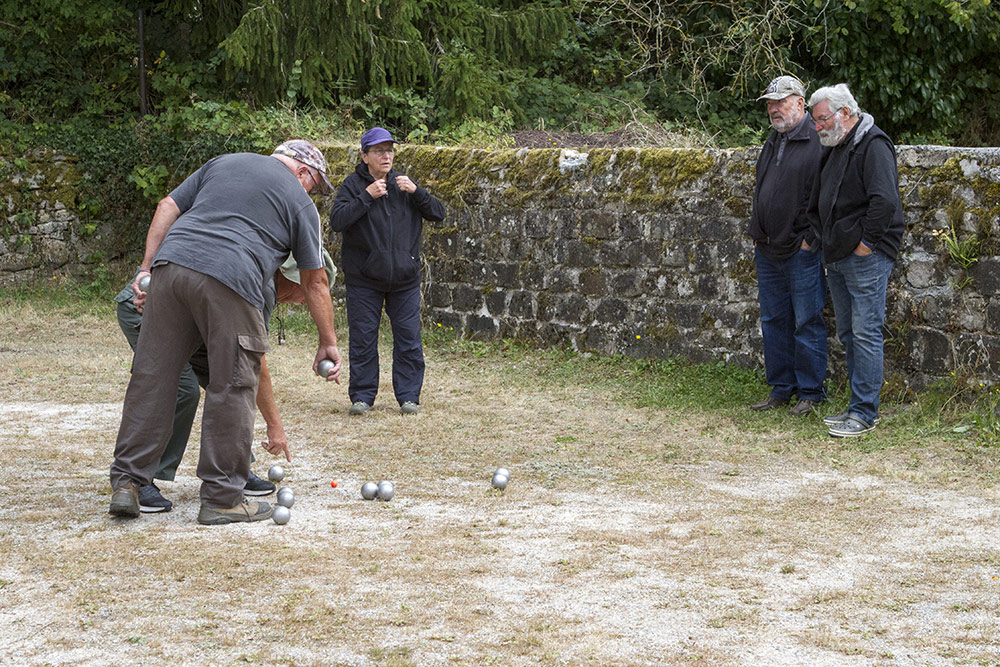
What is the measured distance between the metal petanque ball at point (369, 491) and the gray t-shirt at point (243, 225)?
101cm

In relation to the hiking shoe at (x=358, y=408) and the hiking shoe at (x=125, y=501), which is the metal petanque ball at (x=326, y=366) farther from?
the hiking shoe at (x=358, y=408)

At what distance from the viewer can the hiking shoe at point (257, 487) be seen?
5473 millimetres

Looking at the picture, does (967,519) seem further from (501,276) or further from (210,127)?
(210,127)

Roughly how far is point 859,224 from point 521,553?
3118 millimetres

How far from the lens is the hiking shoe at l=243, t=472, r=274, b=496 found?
5.47 m

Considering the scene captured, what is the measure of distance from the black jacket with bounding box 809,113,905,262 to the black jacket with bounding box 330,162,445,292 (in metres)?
2.55

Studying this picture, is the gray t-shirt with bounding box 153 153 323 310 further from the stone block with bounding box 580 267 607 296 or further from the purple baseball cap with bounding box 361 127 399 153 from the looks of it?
the stone block with bounding box 580 267 607 296

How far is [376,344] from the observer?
7.55 m

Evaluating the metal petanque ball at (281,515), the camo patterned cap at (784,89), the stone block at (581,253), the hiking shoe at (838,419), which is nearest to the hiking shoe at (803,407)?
the hiking shoe at (838,419)

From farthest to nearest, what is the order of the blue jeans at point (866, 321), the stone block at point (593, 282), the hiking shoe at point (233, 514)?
the stone block at point (593, 282) → the blue jeans at point (866, 321) → the hiking shoe at point (233, 514)

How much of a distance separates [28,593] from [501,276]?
583 cm

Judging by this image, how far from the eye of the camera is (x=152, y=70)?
14.1m

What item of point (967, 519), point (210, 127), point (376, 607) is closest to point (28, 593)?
point (376, 607)

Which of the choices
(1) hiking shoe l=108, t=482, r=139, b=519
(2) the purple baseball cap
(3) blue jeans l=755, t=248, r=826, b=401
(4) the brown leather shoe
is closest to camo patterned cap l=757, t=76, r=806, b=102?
(3) blue jeans l=755, t=248, r=826, b=401
